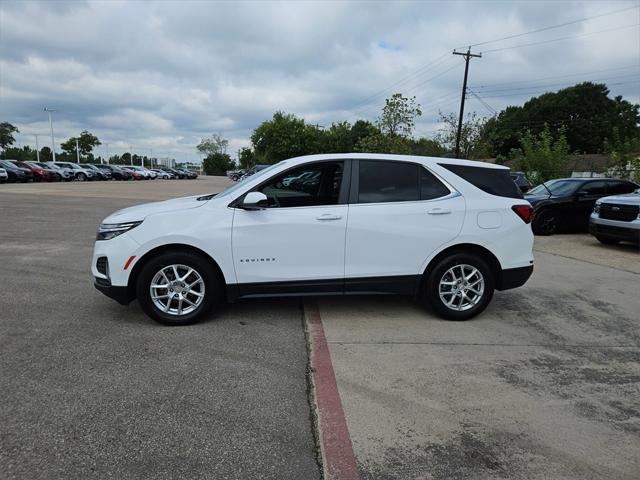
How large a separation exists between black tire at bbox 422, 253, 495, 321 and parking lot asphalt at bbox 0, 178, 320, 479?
143 centimetres

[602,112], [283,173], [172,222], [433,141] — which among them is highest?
[602,112]

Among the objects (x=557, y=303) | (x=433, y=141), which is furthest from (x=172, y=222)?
(x=433, y=141)

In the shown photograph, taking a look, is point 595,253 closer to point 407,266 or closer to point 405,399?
point 407,266

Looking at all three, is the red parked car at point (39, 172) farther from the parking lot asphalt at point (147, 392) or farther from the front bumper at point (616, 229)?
the front bumper at point (616, 229)

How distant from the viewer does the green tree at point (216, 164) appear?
120625mm

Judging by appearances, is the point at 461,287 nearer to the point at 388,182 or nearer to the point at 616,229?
the point at 388,182

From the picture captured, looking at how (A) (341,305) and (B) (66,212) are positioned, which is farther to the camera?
(B) (66,212)

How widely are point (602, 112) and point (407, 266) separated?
255 ft

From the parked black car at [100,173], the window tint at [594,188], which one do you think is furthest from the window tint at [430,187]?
the parked black car at [100,173]

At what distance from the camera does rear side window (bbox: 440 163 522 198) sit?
519 centimetres

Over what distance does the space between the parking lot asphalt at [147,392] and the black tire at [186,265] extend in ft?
0.40

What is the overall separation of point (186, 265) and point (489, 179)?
3.31 m

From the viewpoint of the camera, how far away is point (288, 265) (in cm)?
482

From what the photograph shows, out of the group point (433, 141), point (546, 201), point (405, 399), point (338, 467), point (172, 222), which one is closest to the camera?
point (338, 467)
